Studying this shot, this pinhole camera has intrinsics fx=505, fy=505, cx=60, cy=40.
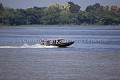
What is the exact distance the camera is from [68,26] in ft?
641

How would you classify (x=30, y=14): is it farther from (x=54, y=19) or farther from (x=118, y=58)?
(x=118, y=58)

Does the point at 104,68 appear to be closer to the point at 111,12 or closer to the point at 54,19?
the point at 54,19

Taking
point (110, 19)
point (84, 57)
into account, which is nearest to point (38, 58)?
point (84, 57)

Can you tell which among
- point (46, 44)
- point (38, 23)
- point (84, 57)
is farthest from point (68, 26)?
point (84, 57)

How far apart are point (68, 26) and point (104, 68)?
156 m

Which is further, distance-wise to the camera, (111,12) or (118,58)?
(111,12)

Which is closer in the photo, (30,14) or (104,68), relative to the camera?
(104,68)

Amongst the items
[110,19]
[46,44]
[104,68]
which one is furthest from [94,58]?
[110,19]

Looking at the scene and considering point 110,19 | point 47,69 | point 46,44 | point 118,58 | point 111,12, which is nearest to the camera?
point 47,69

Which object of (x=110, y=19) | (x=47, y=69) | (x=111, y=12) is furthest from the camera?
(x=111, y=12)

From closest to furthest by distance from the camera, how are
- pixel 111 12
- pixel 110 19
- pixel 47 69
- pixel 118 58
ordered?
pixel 47 69 < pixel 118 58 < pixel 110 19 < pixel 111 12

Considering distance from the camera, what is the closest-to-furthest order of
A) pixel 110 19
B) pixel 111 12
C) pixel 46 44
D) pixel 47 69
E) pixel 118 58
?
pixel 47 69 → pixel 118 58 → pixel 46 44 → pixel 110 19 → pixel 111 12

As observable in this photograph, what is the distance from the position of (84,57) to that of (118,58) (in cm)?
355

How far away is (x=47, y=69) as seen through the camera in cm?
3906
